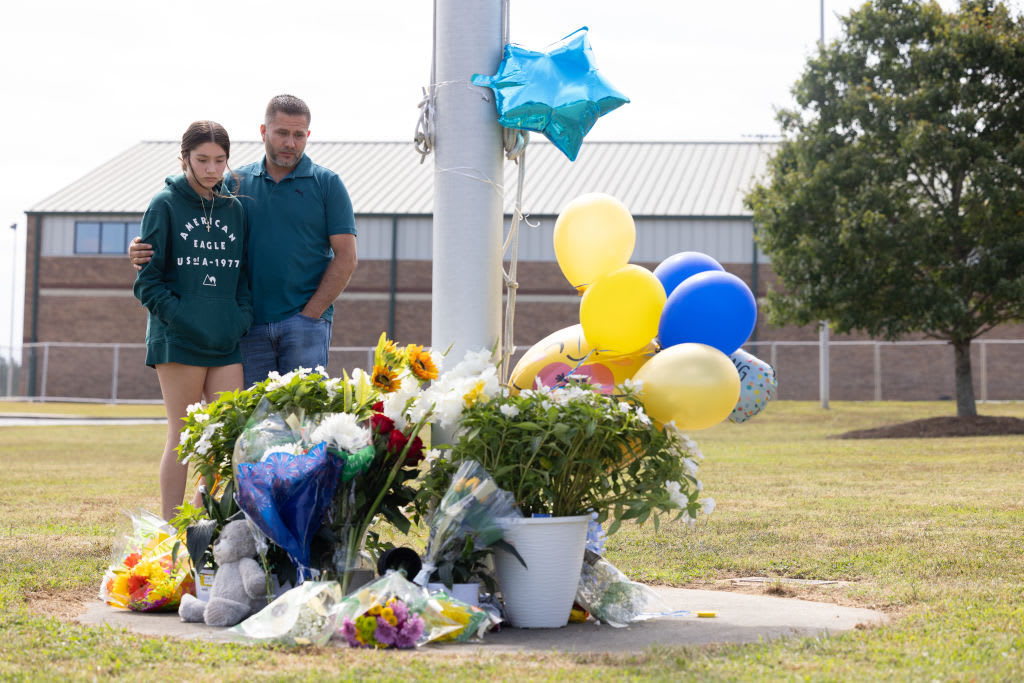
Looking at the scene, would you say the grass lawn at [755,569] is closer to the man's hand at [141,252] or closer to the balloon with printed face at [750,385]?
the balloon with printed face at [750,385]

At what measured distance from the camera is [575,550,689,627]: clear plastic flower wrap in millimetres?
4484

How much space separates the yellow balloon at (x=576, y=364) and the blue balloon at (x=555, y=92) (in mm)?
854

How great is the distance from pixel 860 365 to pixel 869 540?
27670mm

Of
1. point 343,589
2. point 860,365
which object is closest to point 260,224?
point 343,589

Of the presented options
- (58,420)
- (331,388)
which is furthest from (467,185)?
(58,420)

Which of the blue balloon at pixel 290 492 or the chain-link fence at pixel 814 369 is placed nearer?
the blue balloon at pixel 290 492

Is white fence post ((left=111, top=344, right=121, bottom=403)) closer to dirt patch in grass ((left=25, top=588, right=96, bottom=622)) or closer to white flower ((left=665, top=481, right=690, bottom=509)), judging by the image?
dirt patch in grass ((left=25, top=588, right=96, bottom=622))

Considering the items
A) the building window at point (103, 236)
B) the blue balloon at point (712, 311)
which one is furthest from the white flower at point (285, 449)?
the building window at point (103, 236)

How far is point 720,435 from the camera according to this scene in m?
20.0

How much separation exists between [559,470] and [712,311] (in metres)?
0.92

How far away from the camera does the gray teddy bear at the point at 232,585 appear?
423cm

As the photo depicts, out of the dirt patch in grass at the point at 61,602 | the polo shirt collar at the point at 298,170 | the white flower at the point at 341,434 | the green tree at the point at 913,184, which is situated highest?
the green tree at the point at 913,184

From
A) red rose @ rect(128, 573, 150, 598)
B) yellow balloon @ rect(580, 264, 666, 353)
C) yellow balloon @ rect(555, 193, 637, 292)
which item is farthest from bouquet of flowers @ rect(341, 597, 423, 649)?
yellow balloon @ rect(555, 193, 637, 292)

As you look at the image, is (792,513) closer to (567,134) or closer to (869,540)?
(869,540)
